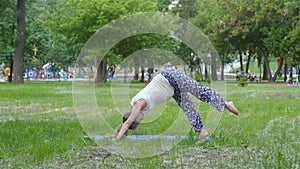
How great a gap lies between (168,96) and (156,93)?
0.94 ft

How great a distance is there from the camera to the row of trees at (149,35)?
4031 cm

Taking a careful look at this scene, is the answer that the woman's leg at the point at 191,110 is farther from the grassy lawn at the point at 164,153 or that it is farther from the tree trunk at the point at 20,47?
the tree trunk at the point at 20,47

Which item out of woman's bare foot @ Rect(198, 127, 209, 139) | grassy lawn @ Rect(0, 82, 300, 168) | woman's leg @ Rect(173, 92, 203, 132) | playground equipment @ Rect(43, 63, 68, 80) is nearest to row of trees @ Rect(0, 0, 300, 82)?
playground equipment @ Rect(43, 63, 68, 80)

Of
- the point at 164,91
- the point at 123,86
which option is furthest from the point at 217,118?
the point at 123,86

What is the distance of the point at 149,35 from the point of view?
122 ft

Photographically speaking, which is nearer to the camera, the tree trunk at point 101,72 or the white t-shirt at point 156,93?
the white t-shirt at point 156,93

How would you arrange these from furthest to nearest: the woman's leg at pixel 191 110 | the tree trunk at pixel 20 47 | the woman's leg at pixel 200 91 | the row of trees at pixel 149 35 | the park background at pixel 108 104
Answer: the tree trunk at pixel 20 47 < the row of trees at pixel 149 35 < the woman's leg at pixel 191 110 < the woman's leg at pixel 200 91 < the park background at pixel 108 104

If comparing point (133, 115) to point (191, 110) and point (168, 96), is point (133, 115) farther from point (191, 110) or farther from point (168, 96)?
point (191, 110)

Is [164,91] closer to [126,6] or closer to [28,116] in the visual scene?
[28,116]

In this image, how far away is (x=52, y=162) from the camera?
24.0 feet

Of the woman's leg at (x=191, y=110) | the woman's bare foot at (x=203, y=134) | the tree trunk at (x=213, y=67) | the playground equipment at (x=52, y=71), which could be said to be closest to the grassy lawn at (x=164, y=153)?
the woman's bare foot at (x=203, y=134)

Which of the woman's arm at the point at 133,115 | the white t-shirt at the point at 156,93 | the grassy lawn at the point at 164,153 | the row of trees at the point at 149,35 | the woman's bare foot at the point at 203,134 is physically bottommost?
the grassy lawn at the point at 164,153

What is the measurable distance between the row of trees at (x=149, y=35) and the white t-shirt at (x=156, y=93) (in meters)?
19.7

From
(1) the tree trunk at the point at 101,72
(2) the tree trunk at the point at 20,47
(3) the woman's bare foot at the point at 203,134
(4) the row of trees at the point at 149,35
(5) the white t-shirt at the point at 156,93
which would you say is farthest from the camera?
(2) the tree trunk at the point at 20,47
